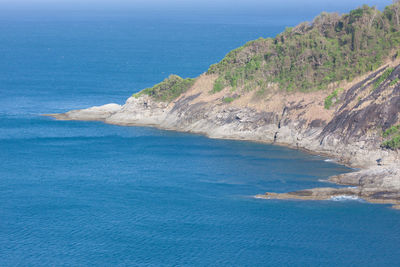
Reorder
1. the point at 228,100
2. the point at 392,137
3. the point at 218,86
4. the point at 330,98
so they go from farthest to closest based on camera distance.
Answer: the point at 218,86, the point at 228,100, the point at 330,98, the point at 392,137

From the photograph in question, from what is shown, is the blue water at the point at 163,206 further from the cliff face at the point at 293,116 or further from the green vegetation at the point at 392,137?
the green vegetation at the point at 392,137

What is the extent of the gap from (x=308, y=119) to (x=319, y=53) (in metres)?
12.3

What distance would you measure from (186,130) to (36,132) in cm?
2263

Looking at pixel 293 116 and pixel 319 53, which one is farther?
pixel 319 53

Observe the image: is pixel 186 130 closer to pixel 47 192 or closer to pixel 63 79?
pixel 47 192

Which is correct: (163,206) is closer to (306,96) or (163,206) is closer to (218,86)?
(306,96)

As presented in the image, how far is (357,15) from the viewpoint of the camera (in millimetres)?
98062

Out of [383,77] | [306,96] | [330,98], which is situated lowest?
[330,98]

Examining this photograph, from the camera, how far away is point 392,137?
257ft

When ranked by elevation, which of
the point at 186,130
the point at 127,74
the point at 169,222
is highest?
the point at 127,74

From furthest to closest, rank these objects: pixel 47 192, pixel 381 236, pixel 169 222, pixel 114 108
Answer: pixel 114 108
pixel 47 192
pixel 169 222
pixel 381 236

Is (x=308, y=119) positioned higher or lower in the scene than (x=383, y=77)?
lower

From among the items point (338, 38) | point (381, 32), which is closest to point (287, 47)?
point (338, 38)

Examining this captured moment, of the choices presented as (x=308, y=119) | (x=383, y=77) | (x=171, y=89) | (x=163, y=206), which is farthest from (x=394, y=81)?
(x=171, y=89)
